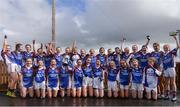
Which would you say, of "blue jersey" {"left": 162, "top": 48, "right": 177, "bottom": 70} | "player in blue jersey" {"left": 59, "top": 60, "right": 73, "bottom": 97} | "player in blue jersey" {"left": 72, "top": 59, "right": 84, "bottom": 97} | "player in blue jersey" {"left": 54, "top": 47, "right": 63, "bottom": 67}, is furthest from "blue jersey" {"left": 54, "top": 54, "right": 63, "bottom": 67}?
"blue jersey" {"left": 162, "top": 48, "right": 177, "bottom": 70}

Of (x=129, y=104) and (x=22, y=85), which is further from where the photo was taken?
(x=22, y=85)

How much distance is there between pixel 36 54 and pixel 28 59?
0.74 metres

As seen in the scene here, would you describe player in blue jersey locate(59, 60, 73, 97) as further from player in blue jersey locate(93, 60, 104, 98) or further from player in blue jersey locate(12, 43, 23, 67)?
player in blue jersey locate(12, 43, 23, 67)

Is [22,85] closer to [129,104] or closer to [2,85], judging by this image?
[2,85]

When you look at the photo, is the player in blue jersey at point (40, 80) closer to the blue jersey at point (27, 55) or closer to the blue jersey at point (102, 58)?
the blue jersey at point (27, 55)

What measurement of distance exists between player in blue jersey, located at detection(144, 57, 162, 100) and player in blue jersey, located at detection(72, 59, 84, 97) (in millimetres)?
2693

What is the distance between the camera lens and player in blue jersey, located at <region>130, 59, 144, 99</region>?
48.5ft

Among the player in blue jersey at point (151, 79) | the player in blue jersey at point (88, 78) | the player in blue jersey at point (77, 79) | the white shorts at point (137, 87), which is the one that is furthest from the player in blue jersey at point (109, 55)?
the player in blue jersey at point (151, 79)

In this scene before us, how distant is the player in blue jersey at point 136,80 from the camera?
1477 cm

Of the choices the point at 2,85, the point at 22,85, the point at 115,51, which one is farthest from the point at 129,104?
the point at 2,85

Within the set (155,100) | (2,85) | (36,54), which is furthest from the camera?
(2,85)

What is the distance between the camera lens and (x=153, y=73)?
14633 mm

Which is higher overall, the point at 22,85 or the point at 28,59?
the point at 28,59

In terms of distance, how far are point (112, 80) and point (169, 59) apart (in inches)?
98.6
